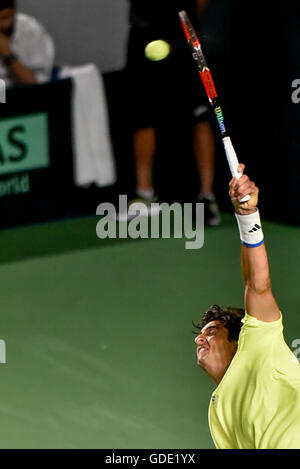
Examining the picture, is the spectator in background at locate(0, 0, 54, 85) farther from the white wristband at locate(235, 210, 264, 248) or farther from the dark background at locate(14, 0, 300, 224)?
the white wristband at locate(235, 210, 264, 248)

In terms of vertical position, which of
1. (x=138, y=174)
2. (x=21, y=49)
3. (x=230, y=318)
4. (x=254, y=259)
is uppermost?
(x=21, y=49)

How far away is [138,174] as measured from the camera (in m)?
9.95

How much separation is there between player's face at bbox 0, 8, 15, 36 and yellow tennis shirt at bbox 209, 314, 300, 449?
527 centimetres

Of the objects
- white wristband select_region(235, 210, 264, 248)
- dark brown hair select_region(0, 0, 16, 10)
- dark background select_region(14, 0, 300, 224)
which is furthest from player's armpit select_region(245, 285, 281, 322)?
dark brown hair select_region(0, 0, 16, 10)

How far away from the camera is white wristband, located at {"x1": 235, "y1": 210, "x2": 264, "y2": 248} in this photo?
4.84 meters

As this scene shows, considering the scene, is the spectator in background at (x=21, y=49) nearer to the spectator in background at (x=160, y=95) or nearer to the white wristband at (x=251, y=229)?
the spectator in background at (x=160, y=95)

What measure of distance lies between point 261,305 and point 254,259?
189 millimetres

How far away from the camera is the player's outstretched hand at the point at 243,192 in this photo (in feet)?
15.5

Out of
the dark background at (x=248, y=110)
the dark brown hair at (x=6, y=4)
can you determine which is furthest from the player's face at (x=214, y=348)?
the dark brown hair at (x=6, y=4)

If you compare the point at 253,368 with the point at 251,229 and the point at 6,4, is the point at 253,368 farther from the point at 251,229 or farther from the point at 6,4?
the point at 6,4

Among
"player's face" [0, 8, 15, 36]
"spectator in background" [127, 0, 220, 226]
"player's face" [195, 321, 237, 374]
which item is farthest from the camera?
"player's face" [0, 8, 15, 36]

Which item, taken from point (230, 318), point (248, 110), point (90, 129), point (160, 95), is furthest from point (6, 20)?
point (230, 318)

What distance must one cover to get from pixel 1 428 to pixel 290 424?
2596 millimetres
